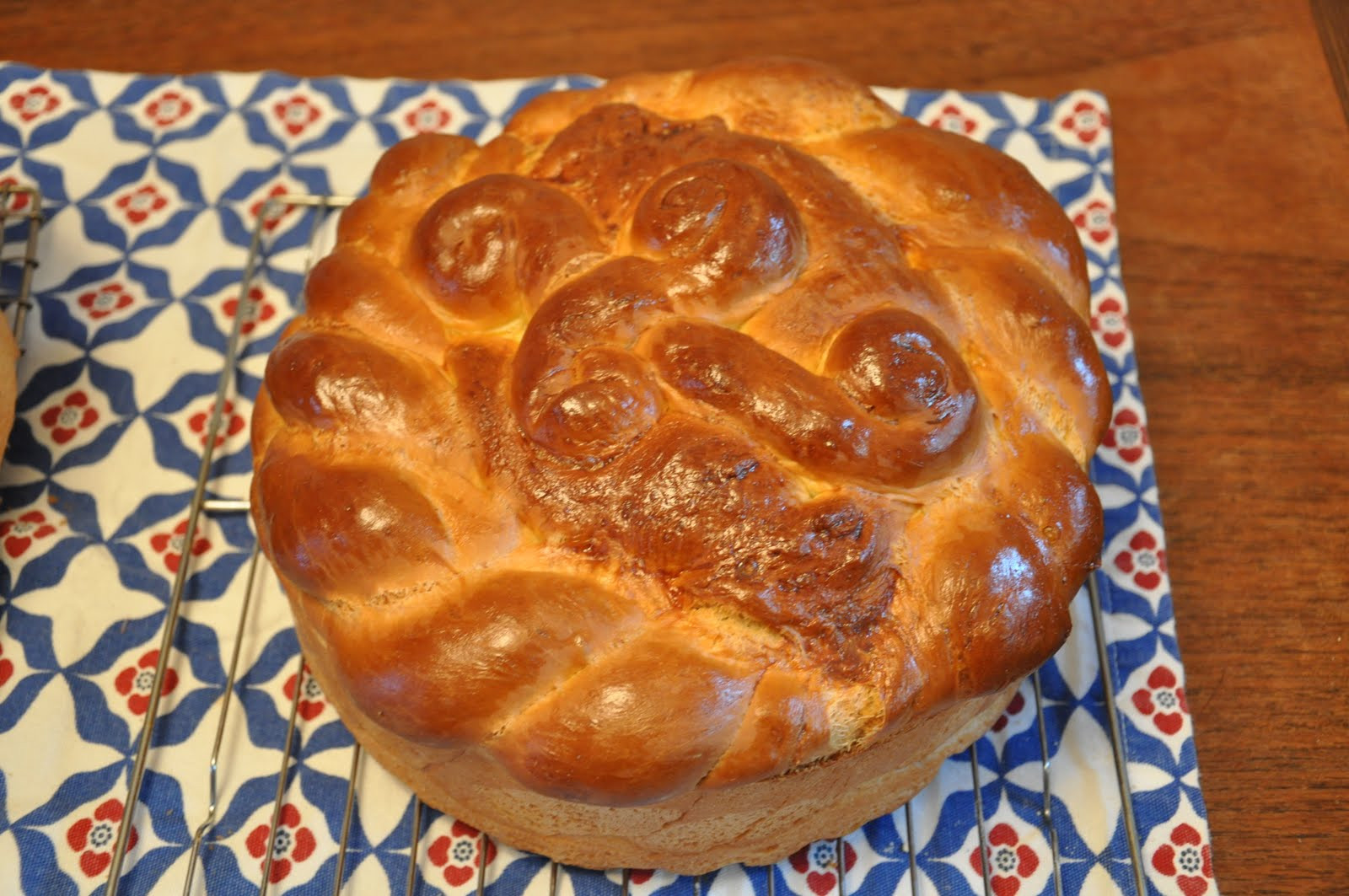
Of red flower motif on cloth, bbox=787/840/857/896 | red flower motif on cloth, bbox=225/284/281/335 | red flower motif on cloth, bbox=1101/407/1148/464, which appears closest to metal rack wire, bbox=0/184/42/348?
red flower motif on cloth, bbox=225/284/281/335

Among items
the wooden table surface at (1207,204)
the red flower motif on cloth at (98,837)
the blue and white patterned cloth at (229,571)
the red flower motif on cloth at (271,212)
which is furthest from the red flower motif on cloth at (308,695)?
the wooden table surface at (1207,204)

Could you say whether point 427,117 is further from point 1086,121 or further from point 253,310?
point 1086,121

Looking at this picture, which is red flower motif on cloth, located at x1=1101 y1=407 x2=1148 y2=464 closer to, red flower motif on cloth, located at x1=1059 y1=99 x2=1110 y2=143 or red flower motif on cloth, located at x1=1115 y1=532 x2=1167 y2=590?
red flower motif on cloth, located at x1=1115 y1=532 x2=1167 y2=590

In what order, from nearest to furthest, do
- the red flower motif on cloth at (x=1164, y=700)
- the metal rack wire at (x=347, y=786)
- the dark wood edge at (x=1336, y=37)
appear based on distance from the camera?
the metal rack wire at (x=347, y=786) < the red flower motif on cloth at (x=1164, y=700) < the dark wood edge at (x=1336, y=37)

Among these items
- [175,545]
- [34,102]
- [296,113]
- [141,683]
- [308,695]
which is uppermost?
[34,102]

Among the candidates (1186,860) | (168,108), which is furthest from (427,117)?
(1186,860)

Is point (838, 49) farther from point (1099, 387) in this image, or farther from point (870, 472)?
point (870, 472)

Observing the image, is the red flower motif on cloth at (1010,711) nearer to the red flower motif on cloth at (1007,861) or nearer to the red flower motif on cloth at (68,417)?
the red flower motif on cloth at (1007,861)
